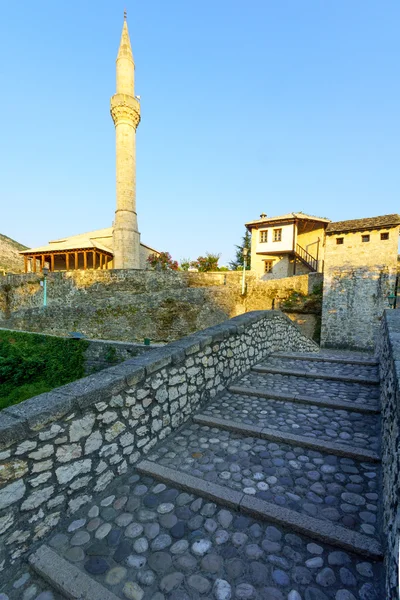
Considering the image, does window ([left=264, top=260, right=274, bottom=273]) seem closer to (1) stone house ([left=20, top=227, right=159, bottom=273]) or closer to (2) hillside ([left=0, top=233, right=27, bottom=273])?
(1) stone house ([left=20, top=227, right=159, bottom=273])

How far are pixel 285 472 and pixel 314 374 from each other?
262 centimetres

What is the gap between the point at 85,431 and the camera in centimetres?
241

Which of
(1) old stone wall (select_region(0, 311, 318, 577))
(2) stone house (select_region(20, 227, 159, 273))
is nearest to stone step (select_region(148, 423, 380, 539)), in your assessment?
(1) old stone wall (select_region(0, 311, 318, 577))

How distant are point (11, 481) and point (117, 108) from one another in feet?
83.3

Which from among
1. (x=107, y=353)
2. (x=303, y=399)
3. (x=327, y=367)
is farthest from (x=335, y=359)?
(x=107, y=353)

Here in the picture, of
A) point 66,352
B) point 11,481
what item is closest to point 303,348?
point 11,481

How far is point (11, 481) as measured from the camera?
192cm

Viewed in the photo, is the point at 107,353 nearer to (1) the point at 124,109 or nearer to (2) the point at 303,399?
(2) the point at 303,399

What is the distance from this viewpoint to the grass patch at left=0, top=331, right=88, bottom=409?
11.7 metres

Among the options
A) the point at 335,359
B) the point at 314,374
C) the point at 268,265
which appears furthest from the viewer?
the point at 268,265

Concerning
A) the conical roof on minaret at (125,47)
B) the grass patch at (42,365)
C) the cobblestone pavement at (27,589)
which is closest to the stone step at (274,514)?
the cobblestone pavement at (27,589)

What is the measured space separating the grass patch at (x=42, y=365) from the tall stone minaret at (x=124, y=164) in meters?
9.90

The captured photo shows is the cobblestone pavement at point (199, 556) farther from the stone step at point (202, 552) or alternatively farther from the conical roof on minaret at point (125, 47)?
the conical roof on minaret at point (125, 47)

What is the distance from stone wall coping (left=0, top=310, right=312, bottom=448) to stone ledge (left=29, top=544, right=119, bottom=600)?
89 cm
